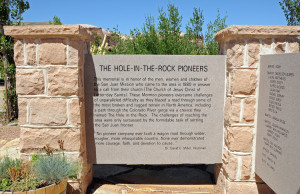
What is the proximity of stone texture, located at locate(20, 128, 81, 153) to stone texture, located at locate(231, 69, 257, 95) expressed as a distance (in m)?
1.83

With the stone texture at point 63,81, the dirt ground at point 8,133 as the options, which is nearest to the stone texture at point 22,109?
the stone texture at point 63,81

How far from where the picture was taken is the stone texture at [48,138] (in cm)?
284

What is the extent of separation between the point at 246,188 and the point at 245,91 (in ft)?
3.66

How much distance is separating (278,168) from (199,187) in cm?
120

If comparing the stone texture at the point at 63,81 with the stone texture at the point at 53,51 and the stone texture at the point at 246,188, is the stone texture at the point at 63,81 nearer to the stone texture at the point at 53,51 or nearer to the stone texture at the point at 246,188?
the stone texture at the point at 53,51

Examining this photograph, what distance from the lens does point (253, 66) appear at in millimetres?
2770

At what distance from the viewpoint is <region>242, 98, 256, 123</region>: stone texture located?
2793 mm

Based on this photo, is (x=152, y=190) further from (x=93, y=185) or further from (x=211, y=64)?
(x=211, y=64)

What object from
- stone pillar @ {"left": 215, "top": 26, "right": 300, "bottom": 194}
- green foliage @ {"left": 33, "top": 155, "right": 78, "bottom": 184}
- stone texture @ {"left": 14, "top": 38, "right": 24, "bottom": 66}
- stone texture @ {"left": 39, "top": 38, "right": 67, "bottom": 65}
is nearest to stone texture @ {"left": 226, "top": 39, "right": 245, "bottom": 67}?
stone pillar @ {"left": 215, "top": 26, "right": 300, "bottom": 194}

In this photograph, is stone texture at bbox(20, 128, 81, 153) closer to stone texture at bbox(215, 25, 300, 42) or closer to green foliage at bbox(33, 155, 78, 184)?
green foliage at bbox(33, 155, 78, 184)

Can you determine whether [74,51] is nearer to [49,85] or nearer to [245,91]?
[49,85]

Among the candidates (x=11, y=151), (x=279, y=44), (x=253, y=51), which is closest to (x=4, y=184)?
(x=11, y=151)

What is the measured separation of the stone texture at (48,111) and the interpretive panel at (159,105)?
0.40 meters

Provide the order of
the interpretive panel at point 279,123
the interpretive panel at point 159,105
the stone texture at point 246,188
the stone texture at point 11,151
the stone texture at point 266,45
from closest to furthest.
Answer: the interpretive panel at point 279,123 < the stone texture at point 266,45 < the stone texture at point 246,188 < the interpretive panel at point 159,105 < the stone texture at point 11,151
